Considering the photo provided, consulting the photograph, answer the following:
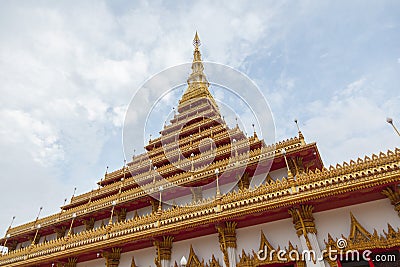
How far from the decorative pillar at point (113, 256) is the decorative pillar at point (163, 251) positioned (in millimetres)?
2908

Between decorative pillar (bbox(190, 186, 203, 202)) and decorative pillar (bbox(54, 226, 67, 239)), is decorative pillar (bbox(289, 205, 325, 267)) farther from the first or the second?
decorative pillar (bbox(54, 226, 67, 239))

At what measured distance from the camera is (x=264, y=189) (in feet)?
41.6

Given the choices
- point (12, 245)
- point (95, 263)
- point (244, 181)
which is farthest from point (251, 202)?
point (12, 245)

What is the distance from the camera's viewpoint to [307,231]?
11664 millimetres

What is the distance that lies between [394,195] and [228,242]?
24.6 ft

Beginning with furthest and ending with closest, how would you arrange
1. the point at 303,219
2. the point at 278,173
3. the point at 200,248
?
the point at 278,173 → the point at 200,248 → the point at 303,219

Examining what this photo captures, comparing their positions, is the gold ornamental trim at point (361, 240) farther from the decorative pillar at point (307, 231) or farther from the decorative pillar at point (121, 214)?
the decorative pillar at point (121, 214)

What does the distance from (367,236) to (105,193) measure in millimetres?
21141

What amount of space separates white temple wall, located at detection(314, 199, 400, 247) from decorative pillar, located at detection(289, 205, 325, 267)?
42cm

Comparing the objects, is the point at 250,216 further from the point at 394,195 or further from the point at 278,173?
the point at 394,195

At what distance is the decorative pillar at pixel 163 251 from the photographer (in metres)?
14.0

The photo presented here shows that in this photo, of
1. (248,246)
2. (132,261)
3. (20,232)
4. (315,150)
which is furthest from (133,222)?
(20,232)

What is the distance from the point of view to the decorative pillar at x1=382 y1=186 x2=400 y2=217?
10.8 metres

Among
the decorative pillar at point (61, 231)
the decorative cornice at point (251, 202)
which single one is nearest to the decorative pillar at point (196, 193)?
the decorative cornice at point (251, 202)
